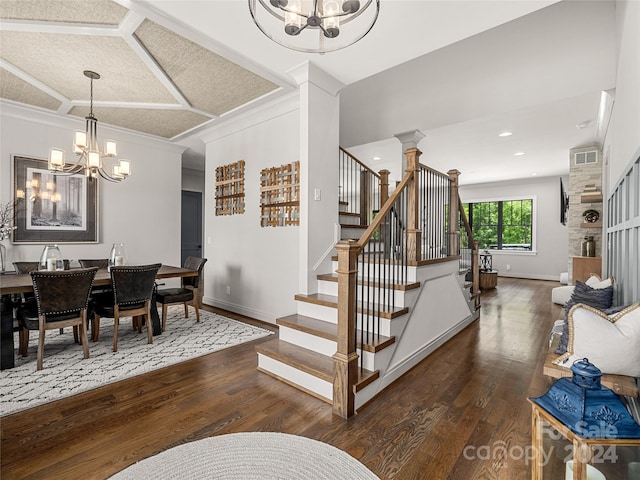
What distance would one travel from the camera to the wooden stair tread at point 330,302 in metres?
2.46

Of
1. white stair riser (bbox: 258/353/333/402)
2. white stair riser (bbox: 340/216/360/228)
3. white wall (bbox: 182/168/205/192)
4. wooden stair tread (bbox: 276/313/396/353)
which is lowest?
white stair riser (bbox: 258/353/333/402)

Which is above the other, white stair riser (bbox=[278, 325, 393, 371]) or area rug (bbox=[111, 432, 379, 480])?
white stair riser (bbox=[278, 325, 393, 371])

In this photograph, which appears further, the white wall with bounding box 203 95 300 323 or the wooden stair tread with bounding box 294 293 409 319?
the white wall with bounding box 203 95 300 323

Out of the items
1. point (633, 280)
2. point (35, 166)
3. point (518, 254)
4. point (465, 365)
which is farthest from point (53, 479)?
point (518, 254)

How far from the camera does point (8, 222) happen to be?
4039 millimetres

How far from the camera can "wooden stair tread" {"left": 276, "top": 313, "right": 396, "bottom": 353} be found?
2.29 metres

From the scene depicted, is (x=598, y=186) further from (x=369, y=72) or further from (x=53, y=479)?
(x=53, y=479)

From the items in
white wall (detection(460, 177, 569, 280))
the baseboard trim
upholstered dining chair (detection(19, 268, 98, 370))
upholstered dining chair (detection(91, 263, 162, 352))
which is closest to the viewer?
upholstered dining chair (detection(19, 268, 98, 370))

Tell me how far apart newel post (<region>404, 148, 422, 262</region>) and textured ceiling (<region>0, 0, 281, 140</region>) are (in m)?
1.84

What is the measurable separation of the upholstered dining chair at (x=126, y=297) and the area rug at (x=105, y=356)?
0.22 meters

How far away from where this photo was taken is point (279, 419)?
200 centimetres

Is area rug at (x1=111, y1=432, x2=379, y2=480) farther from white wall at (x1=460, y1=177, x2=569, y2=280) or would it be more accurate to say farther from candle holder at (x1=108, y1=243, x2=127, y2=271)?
white wall at (x1=460, y1=177, x2=569, y2=280)

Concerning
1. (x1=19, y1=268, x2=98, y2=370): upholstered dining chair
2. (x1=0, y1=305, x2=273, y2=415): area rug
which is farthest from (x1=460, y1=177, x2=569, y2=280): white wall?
(x1=19, y1=268, x2=98, y2=370): upholstered dining chair

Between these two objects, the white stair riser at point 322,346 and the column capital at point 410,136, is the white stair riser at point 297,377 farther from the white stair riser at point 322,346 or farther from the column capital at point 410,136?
the column capital at point 410,136
